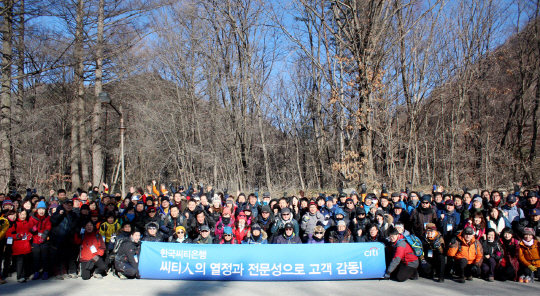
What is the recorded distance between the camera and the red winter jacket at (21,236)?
7559 mm

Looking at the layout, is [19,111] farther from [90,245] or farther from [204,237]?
[204,237]

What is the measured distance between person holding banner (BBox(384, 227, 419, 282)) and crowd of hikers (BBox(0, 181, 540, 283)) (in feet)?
0.06

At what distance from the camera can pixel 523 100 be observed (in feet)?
76.2

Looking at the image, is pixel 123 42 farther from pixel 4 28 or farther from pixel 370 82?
pixel 370 82

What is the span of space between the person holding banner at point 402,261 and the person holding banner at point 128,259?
17.1 ft

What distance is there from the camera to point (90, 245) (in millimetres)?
7672

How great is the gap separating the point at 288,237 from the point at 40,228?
5434mm

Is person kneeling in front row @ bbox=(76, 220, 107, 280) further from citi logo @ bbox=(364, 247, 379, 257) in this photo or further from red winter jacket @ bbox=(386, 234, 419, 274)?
red winter jacket @ bbox=(386, 234, 419, 274)

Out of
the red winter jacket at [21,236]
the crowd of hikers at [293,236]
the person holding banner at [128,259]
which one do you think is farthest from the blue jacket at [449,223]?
the red winter jacket at [21,236]

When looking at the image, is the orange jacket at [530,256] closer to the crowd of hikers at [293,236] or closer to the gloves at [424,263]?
the crowd of hikers at [293,236]

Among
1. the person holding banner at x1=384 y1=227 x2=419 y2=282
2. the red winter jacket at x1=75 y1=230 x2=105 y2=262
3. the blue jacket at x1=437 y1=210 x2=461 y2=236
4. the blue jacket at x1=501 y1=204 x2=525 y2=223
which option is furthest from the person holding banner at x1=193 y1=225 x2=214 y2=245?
the blue jacket at x1=501 y1=204 x2=525 y2=223

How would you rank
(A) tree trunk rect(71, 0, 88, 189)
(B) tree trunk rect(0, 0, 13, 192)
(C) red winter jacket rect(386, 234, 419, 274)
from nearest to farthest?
(C) red winter jacket rect(386, 234, 419, 274), (B) tree trunk rect(0, 0, 13, 192), (A) tree trunk rect(71, 0, 88, 189)

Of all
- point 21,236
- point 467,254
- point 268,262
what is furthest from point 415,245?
point 21,236

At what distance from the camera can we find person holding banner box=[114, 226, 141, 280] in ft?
24.3
